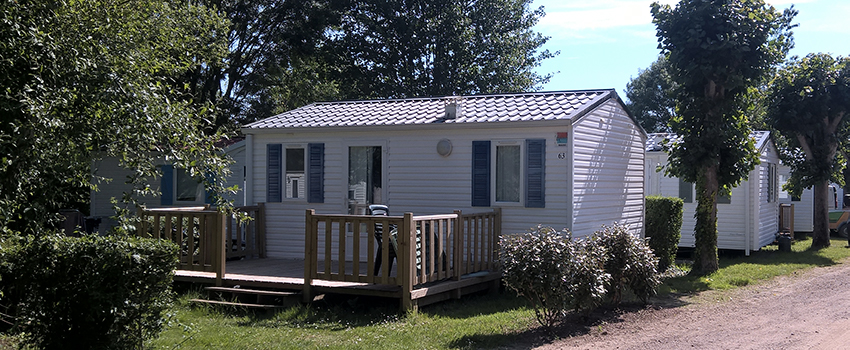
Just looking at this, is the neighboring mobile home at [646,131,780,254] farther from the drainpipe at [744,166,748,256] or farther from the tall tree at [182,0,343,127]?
the tall tree at [182,0,343,127]

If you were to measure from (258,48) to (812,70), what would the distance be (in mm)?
16892

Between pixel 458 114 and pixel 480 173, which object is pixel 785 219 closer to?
pixel 480 173

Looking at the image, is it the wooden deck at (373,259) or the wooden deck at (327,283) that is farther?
the wooden deck at (327,283)

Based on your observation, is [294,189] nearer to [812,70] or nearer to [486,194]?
[486,194]

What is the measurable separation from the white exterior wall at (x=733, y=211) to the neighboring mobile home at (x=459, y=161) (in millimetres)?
3133

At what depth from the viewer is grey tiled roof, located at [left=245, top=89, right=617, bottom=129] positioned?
34.1ft

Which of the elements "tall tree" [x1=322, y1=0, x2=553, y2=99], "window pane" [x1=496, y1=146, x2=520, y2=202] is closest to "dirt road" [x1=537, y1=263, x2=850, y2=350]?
"window pane" [x1=496, y1=146, x2=520, y2=202]

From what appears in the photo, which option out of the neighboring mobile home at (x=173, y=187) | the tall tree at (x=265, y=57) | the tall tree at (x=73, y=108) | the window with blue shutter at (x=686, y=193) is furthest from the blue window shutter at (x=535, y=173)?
the tall tree at (x=265, y=57)

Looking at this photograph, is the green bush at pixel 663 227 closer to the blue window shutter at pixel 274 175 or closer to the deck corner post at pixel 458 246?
the deck corner post at pixel 458 246

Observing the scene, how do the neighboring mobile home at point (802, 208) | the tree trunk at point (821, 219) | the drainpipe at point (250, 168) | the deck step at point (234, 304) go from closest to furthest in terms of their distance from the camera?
1. the deck step at point (234, 304)
2. the drainpipe at point (250, 168)
3. the tree trunk at point (821, 219)
4. the neighboring mobile home at point (802, 208)

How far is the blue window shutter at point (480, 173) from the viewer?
10.5 metres

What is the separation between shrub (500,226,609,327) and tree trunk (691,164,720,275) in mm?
5153

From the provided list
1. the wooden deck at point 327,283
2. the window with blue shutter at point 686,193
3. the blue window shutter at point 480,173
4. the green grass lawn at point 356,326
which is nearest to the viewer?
the green grass lawn at point 356,326

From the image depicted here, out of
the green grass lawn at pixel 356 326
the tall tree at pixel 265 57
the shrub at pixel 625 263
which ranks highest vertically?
the tall tree at pixel 265 57
